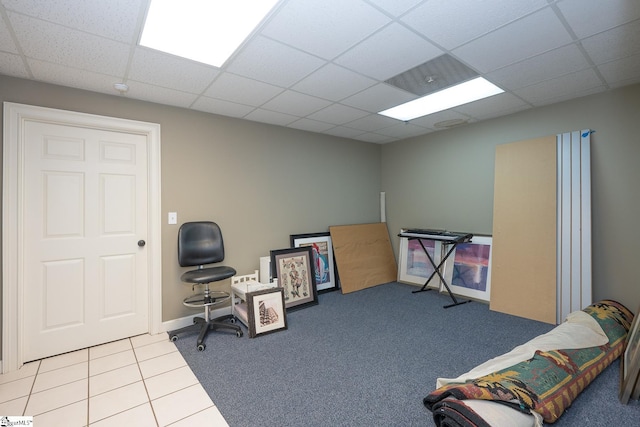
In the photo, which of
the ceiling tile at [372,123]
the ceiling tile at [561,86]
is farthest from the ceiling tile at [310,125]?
the ceiling tile at [561,86]

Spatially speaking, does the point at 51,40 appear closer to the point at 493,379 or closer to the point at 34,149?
the point at 34,149

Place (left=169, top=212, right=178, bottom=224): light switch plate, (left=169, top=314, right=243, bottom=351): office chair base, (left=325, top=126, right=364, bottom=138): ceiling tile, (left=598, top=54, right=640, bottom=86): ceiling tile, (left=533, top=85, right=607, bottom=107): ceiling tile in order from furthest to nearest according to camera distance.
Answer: (left=325, top=126, right=364, bottom=138): ceiling tile → (left=169, top=212, right=178, bottom=224): light switch plate → (left=533, top=85, right=607, bottom=107): ceiling tile → (left=169, top=314, right=243, bottom=351): office chair base → (left=598, top=54, right=640, bottom=86): ceiling tile

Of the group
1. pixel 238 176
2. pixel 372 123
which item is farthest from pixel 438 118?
pixel 238 176

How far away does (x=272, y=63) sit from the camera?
2225mm

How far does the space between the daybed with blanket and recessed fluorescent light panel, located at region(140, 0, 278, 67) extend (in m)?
2.29

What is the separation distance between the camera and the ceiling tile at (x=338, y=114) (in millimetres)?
3261

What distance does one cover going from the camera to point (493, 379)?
5.15 feet

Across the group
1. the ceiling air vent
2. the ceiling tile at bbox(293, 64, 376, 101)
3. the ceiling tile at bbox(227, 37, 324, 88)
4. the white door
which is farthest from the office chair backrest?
the ceiling air vent

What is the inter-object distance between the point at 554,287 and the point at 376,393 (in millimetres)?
2424

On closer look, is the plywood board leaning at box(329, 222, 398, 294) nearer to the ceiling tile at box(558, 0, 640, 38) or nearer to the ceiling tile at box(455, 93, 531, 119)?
the ceiling tile at box(455, 93, 531, 119)

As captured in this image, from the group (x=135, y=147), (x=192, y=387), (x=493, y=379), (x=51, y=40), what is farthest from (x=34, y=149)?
(x=493, y=379)

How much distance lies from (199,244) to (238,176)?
96cm

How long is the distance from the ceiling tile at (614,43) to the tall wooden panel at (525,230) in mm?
1138

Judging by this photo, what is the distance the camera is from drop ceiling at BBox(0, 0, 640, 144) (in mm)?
1648
